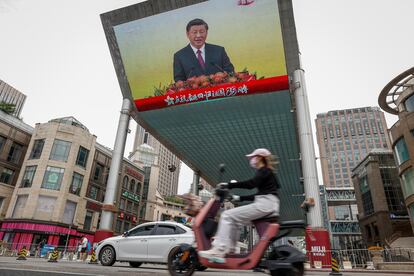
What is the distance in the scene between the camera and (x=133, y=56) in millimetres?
26406

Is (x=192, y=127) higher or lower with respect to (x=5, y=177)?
higher

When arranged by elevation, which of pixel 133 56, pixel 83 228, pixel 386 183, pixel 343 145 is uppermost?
pixel 343 145

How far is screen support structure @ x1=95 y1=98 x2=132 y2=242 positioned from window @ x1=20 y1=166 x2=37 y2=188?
1476 centimetres

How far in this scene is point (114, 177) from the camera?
25500 mm

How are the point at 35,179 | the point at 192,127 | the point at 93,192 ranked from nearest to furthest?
the point at 192,127, the point at 35,179, the point at 93,192

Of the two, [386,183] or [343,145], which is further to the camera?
[343,145]

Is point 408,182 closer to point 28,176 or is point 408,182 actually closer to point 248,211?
point 248,211

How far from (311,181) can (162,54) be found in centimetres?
1634

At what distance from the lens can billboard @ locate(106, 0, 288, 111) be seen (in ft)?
74.5

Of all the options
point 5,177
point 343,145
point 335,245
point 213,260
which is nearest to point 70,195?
point 5,177

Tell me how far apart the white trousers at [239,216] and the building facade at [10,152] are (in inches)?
1489

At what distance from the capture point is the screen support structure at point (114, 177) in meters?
23.4

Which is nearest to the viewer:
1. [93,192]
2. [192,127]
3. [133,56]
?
[133,56]

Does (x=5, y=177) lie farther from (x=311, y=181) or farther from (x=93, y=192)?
(x=311, y=181)
